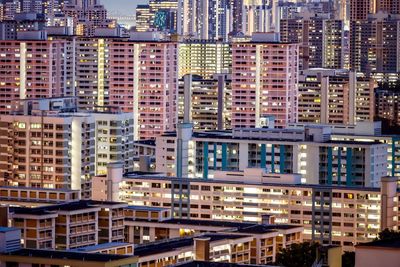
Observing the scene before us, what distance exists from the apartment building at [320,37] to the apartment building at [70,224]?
3141 inches

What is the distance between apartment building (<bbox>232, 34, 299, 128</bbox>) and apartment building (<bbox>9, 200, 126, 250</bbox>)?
3353cm

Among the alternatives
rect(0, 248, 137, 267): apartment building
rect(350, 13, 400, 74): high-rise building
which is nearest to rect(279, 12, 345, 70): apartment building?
rect(350, 13, 400, 74): high-rise building

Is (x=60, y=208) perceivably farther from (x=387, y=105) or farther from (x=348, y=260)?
(x=387, y=105)

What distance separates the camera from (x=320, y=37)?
131m

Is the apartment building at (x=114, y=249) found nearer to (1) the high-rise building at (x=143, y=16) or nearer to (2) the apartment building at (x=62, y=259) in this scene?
(2) the apartment building at (x=62, y=259)

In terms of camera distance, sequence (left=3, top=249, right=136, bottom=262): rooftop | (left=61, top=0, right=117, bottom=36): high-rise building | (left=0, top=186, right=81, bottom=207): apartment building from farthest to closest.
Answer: (left=61, top=0, right=117, bottom=36): high-rise building → (left=0, top=186, right=81, bottom=207): apartment building → (left=3, top=249, right=136, bottom=262): rooftop

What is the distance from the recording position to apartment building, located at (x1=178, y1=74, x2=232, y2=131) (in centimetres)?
8856

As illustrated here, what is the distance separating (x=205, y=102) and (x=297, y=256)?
46.3 meters

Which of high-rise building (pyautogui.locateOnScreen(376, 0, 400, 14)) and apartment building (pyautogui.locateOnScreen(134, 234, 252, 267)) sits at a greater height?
high-rise building (pyautogui.locateOnScreen(376, 0, 400, 14))

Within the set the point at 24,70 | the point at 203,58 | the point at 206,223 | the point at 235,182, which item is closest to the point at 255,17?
the point at 203,58

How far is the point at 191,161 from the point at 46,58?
660 inches

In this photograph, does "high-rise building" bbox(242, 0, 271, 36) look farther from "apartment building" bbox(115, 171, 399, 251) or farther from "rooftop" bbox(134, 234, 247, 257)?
"rooftop" bbox(134, 234, 247, 257)

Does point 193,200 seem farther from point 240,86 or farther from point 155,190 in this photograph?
point 240,86

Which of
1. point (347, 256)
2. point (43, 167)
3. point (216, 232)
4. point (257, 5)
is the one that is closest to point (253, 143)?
point (43, 167)
